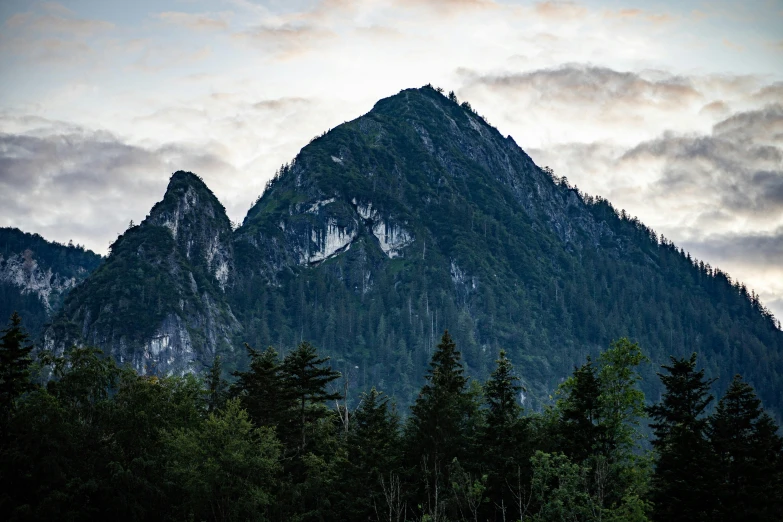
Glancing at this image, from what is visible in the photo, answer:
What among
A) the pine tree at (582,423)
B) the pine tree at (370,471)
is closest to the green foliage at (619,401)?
the pine tree at (582,423)

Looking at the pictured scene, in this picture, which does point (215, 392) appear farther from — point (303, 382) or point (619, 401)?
point (619, 401)

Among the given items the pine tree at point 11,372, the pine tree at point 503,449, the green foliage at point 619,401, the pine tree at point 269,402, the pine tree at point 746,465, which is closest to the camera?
the pine tree at point 746,465

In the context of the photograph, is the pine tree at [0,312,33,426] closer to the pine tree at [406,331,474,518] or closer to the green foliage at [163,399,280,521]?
the green foliage at [163,399,280,521]

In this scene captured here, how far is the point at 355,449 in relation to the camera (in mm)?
83125

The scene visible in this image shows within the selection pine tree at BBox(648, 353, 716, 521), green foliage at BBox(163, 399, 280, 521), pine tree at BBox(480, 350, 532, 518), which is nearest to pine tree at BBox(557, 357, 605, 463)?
pine tree at BBox(480, 350, 532, 518)

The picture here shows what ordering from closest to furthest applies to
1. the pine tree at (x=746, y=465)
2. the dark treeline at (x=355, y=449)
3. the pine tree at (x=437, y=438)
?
the pine tree at (x=746, y=465)
the dark treeline at (x=355, y=449)
the pine tree at (x=437, y=438)

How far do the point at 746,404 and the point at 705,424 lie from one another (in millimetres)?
3273

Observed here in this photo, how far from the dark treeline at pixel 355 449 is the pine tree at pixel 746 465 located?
25 centimetres

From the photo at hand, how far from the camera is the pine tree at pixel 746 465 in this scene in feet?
190

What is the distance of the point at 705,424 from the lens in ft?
→ 227

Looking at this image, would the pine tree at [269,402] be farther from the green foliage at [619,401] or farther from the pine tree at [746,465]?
the pine tree at [746,465]

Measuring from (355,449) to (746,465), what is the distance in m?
35.3

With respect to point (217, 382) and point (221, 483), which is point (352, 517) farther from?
point (217, 382)

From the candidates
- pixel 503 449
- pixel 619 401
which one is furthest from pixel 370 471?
pixel 619 401
